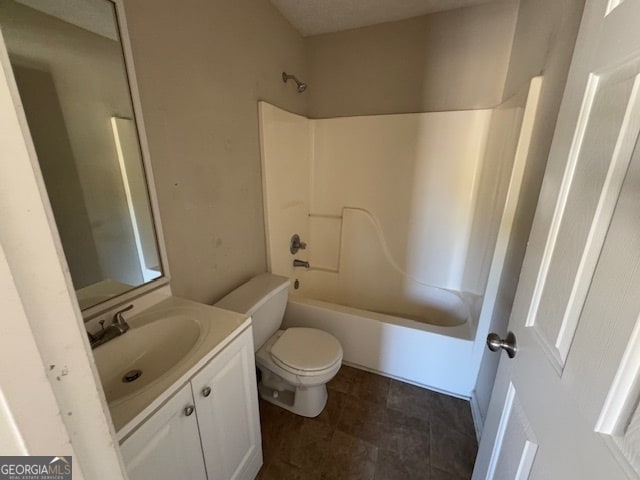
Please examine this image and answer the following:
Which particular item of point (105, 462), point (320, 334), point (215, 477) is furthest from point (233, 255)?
point (105, 462)

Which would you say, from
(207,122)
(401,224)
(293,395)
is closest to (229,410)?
(293,395)

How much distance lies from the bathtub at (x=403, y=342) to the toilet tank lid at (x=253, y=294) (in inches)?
13.1

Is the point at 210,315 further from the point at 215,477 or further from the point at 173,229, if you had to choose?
the point at 215,477

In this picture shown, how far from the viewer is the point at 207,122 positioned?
1255mm

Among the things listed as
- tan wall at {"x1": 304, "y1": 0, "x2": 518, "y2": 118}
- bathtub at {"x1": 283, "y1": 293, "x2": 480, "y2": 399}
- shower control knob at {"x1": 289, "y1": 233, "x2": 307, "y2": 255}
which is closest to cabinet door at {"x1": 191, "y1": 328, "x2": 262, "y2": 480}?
bathtub at {"x1": 283, "y1": 293, "x2": 480, "y2": 399}

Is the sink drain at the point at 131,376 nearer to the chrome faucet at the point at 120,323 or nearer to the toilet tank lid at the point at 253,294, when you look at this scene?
the chrome faucet at the point at 120,323

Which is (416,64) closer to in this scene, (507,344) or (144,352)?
(507,344)

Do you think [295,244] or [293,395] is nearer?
[293,395]

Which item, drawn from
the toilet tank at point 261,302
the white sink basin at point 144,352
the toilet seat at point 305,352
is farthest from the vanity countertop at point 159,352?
the toilet seat at point 305,352

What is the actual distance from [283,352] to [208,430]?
1.84ft

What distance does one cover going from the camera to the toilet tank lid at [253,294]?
1.31 meters

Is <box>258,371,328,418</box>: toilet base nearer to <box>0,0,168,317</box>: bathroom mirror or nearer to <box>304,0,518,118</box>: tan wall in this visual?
<box>0,0,168,317</box>: bathroom mirror

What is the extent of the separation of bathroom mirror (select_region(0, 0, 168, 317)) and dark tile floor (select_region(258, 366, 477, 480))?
3.49 ft

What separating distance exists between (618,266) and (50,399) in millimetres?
795
